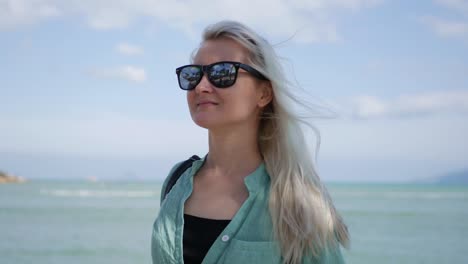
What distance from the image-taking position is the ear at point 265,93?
2247 millimetres

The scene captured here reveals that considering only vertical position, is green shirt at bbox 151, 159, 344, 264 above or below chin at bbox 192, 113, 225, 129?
below

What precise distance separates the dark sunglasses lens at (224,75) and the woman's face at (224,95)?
0.02m

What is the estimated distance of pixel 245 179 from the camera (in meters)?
2.20

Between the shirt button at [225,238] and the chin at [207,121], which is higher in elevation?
the chin at [207,121]

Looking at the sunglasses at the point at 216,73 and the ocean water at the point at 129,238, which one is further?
the ocean water at the point at 129,238

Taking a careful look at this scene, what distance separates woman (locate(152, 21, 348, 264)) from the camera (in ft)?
6.78

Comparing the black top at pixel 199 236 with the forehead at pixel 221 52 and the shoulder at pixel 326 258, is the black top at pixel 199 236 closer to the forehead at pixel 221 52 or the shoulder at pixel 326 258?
the shoulder at pixel 326 258

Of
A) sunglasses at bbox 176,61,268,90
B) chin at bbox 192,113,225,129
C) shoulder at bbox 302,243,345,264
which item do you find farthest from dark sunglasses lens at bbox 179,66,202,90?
shoulder at bbox 302,243,345,264

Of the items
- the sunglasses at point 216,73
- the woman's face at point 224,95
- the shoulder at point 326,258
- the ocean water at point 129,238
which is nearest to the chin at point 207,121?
the woman's face at point 224,95

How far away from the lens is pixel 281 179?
2.16m

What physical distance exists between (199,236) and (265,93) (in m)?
0.60

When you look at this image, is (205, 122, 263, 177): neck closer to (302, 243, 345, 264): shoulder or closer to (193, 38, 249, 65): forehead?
(193, 38, 249, 65): forehead

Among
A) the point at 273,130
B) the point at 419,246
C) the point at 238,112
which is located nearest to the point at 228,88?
the point at 238,112

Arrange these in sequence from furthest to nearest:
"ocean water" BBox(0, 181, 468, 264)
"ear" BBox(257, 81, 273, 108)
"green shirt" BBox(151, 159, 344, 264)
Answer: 1. "ocean water" BBox(0, 181, 468, 264)
2. "ear" BBox(257, 81, 273, 108)
3. "green shirt" BBox(151, 159, 344, 264)
